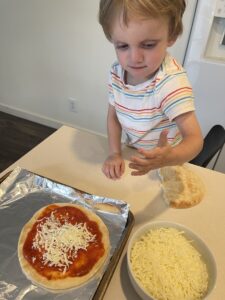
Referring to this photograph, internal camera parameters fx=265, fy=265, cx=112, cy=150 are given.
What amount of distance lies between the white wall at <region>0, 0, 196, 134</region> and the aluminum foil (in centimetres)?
128

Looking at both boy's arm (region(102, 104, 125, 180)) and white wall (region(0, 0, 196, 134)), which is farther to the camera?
white wall (region(0, 0, 196, 134))

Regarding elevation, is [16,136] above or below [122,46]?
below

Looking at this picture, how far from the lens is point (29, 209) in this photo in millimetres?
730

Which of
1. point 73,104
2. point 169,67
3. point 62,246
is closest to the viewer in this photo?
point 62,246

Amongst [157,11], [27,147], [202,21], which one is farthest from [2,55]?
[157,11]

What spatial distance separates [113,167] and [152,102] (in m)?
0.24

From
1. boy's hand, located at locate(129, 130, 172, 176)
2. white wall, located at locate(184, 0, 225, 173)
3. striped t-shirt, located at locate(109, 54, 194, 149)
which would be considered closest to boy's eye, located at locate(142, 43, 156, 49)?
striped t-shirt, located at locate(109, 54, 194, 149)

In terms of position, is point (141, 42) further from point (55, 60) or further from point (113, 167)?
point (55, 60)

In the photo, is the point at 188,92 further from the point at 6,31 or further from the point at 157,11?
the point at 6,31

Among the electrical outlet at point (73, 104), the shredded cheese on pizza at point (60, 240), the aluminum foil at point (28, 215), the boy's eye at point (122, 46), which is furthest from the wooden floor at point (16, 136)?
the boy's eye at point (122, 46)

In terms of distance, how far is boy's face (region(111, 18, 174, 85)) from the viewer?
64cm

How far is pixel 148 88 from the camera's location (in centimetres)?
84

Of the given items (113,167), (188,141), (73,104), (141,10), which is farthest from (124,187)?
(73,104)

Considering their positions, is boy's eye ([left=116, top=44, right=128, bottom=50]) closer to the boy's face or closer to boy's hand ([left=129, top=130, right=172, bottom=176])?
the boy's face
